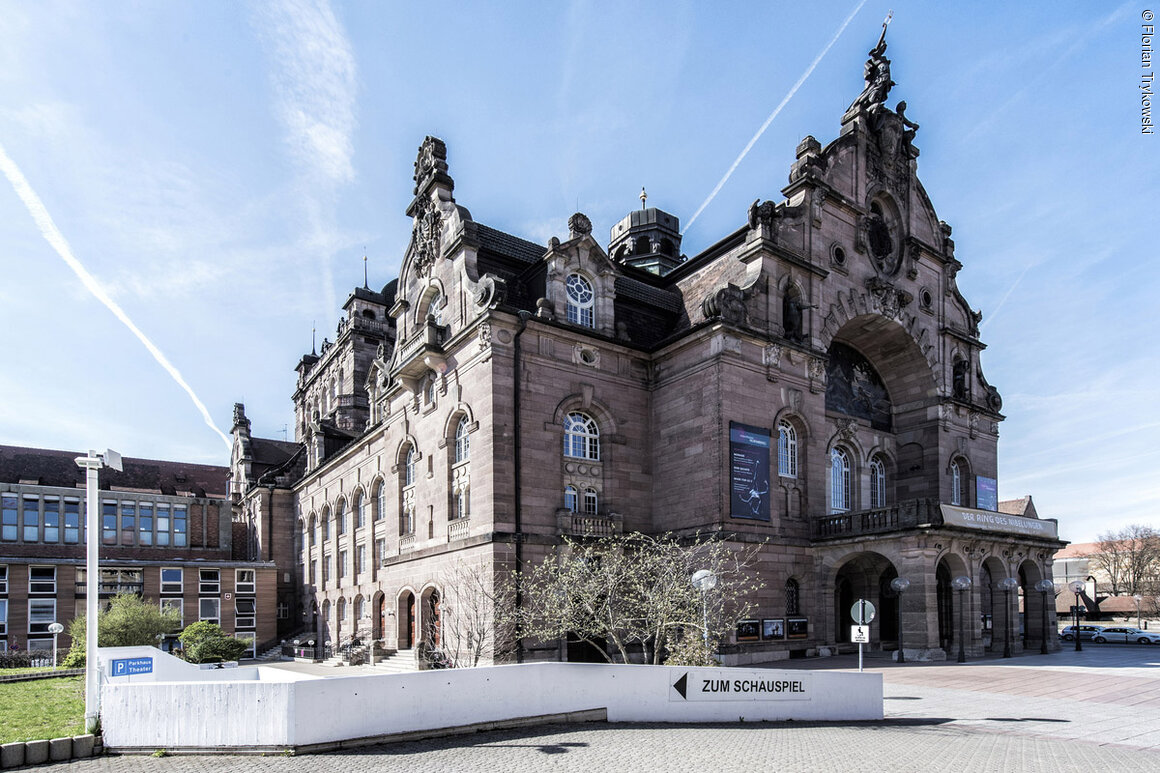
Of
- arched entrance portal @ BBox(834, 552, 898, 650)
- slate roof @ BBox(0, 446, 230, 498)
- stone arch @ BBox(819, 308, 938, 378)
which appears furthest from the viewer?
slate roof @ BBox(0, 446, 230, 498)

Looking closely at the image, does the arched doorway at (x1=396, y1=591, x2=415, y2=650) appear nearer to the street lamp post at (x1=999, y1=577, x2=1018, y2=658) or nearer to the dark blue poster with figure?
the dark blue poster with figure

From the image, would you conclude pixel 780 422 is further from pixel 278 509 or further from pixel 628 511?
pixel 278 509

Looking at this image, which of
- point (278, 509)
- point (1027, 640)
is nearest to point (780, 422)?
point (1027, 640)

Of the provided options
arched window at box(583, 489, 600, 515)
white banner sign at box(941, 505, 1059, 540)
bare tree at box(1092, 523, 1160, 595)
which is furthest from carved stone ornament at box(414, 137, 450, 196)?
bare tree at box(1092, 523, 1160, 595)

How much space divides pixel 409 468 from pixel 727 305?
636 inches

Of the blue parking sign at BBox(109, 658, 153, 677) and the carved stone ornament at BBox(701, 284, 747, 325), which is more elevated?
the carved stone ornament at BBox(701, 284, 747, 325)

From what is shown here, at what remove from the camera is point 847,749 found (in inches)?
559

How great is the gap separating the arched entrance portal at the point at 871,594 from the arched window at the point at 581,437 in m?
11.3

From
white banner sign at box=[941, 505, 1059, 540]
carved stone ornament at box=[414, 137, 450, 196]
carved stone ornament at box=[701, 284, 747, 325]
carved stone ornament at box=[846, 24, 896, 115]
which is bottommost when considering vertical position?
white banner sign at box=[941, 505, 1059, 540]

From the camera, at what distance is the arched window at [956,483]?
40.3 m

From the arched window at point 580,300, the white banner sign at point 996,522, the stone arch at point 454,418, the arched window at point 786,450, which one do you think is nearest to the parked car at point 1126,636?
the white banner sign at point 996,522

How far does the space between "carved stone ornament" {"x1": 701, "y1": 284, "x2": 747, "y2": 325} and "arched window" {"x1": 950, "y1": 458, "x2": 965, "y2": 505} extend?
1636 cm

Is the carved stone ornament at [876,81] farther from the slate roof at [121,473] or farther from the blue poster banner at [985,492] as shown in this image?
the slate roof at [121,473]

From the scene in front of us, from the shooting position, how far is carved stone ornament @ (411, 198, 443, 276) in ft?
113
